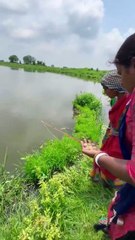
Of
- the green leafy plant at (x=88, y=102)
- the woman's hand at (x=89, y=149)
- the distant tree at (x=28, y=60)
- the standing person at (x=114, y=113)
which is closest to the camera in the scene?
the woman's hand at (x=89, y=149)

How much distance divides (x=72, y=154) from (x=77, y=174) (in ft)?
4.79

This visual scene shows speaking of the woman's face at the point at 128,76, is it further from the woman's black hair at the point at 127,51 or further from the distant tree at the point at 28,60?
the distant tree at the point at 28,60

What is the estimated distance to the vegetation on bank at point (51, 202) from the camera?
3.43 m

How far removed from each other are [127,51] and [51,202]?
239 cm

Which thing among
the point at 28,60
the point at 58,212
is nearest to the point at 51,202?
the point at 58,212

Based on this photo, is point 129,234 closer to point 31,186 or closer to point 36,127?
point 31,186

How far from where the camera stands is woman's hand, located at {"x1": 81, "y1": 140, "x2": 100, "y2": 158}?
6.63 ft

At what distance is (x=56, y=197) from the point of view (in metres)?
3.84

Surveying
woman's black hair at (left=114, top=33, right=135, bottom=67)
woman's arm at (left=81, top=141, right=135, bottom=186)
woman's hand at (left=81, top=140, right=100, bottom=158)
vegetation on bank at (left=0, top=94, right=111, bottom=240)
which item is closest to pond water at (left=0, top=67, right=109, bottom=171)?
vegetation on bank at (left=0, top=94, right=111, bottom=240)

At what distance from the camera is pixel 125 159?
6.29 feet

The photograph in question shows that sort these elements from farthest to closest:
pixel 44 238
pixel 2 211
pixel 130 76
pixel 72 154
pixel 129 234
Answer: pixel 72 154, pixel 2 211, pixel 44 238, pixel 129 234, pixel 130 76

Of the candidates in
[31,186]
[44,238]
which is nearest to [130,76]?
[44,238]

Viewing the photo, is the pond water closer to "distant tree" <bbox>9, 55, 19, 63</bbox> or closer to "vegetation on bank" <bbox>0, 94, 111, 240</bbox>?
"vegetation on bank" <bbox>0, 94, 111, 240</bbox>

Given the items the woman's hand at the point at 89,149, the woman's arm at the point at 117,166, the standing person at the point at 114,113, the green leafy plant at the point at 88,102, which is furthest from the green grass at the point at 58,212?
the green leafy plant at the point at 88,102
